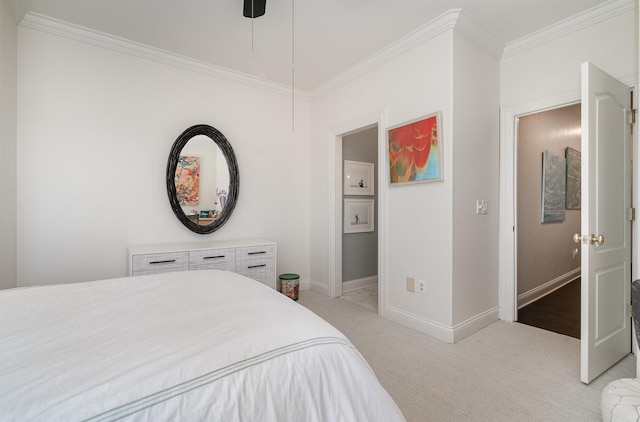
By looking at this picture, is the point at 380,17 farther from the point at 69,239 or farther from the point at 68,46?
the point at 69,239

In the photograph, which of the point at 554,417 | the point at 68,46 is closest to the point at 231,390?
the point at 554,417

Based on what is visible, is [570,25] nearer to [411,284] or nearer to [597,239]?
[597,239]

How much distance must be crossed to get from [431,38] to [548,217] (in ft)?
9.24

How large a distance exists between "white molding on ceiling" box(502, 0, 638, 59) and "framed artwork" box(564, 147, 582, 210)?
2.08 m

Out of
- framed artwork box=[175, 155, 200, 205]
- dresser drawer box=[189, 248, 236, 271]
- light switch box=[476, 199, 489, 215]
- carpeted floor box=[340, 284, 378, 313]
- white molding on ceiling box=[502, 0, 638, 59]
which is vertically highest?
white molding on ceiling box=[502, 0, 638, 59]

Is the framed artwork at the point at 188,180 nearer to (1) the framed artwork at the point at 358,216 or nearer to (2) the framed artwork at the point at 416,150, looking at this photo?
(1) the framed artwork at the point at 358,216

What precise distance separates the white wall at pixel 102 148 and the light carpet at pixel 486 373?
207 cm

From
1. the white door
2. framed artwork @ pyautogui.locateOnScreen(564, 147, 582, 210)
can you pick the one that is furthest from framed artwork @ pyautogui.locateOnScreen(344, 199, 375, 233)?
framed artwork @ pyautogui.locateOnScreen(564, 147, 582, 210)

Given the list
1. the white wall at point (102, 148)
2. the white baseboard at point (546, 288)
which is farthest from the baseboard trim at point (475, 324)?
the white wall at point (102, 148)

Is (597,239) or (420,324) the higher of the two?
(597,239)

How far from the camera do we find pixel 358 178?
4.23m

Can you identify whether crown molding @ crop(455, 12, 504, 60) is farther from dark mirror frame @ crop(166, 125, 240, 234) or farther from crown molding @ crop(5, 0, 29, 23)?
crown molding @ crop(5, 0, 29, 23)

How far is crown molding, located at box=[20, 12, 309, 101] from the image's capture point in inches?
101

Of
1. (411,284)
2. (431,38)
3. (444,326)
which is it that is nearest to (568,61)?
(431,38)
